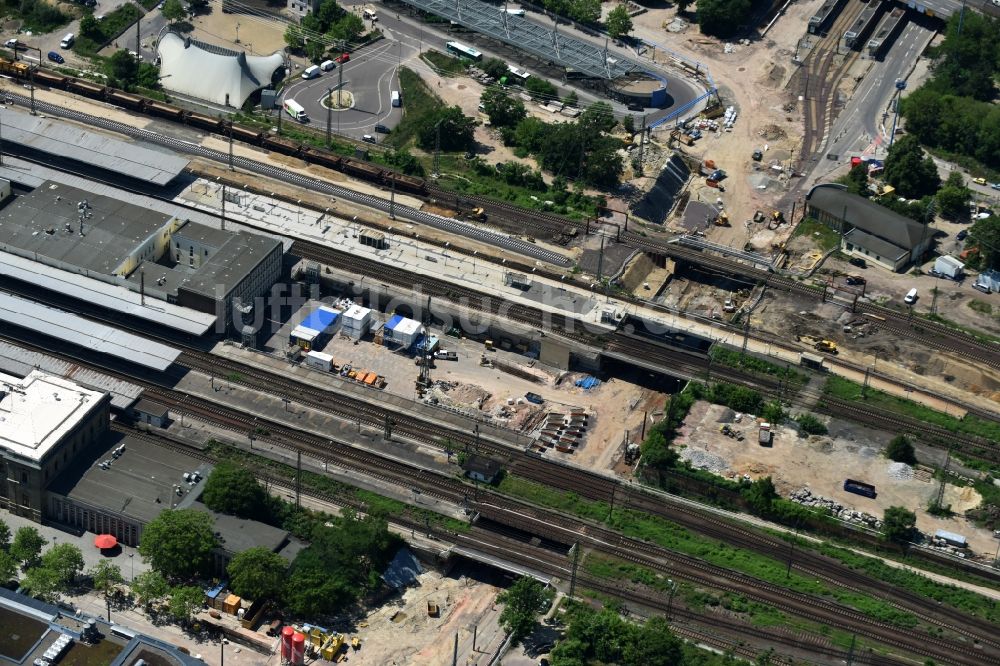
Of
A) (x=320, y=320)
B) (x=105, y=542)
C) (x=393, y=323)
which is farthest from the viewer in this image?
(x=320, y=320)

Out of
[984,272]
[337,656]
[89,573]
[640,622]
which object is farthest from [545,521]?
[984,272]

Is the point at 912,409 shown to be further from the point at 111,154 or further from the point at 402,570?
the point at 111,154

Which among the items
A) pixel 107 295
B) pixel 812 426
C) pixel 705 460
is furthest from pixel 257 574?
pixel 812 426

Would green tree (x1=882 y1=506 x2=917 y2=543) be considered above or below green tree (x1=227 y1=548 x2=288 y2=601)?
above

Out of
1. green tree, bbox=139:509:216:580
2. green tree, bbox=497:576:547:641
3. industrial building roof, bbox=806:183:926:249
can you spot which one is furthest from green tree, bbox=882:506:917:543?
green tree, bbox=139:509:216:580

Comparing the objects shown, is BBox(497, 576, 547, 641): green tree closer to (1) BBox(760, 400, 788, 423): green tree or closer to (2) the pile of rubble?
(2) the pile of rubble

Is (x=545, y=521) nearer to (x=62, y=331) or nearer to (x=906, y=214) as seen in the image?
(x=62, y=331)
